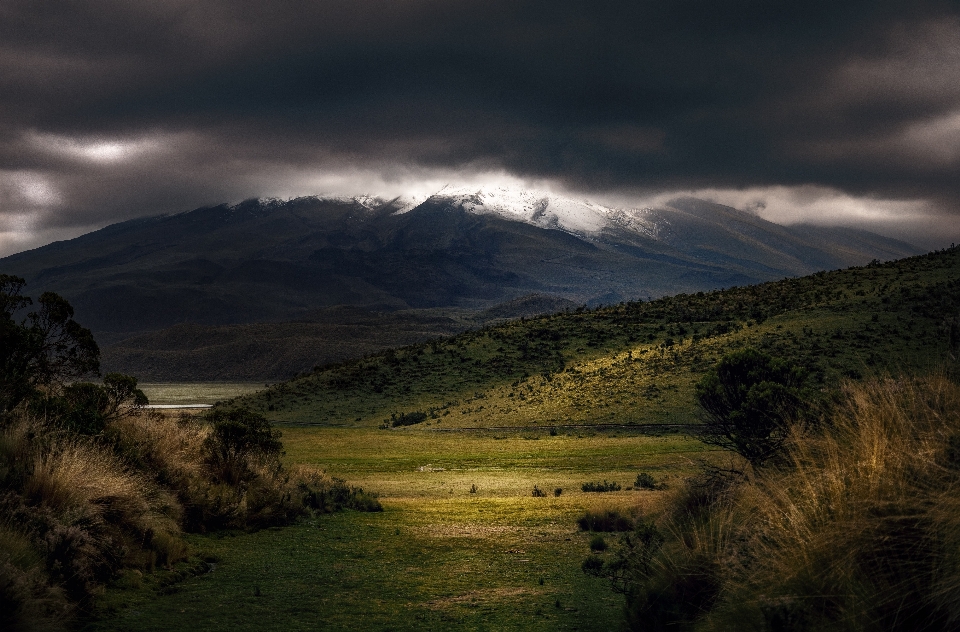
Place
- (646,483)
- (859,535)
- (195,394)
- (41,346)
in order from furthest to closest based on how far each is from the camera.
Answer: (195,394), (646,483), (41,346), (859,535)

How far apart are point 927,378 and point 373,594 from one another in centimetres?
705

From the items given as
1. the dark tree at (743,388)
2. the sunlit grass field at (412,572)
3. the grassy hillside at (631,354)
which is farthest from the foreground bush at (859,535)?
the grassy hillside at (631,354)

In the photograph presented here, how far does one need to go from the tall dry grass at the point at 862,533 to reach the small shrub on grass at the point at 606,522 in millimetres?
8090

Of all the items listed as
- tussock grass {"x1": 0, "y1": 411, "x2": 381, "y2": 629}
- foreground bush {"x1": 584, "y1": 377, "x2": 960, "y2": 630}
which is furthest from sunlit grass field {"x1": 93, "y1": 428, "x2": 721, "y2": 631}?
foreground bush {"x1": 584, "y1": 377, "x2": 960, "y2": 630}

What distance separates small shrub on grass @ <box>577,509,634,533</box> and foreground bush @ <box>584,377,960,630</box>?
789 centimetres

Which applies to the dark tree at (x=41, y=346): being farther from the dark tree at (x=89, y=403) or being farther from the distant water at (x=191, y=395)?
the distant water at (x=191, y=395)

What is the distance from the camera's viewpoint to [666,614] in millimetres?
7598

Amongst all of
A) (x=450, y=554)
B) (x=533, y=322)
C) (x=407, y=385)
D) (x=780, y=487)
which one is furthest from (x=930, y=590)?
(x=533, y=322)

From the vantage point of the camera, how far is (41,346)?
13.6m

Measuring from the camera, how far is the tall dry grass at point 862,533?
5105mm

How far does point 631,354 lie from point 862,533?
48246mm

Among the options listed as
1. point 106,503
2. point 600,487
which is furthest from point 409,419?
point 106,503

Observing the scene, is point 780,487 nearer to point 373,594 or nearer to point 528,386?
point 373,594

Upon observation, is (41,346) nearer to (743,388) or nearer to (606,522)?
(606,522)
